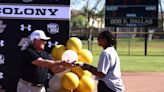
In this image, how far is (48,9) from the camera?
10625 millimetres

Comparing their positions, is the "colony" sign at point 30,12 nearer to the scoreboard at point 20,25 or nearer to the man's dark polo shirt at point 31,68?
the scoreboard at point 20,25

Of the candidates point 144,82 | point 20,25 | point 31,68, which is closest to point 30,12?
point 20,25

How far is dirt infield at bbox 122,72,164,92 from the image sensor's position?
52.3 feet

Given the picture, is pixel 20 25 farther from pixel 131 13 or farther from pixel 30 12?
pixel 131 13

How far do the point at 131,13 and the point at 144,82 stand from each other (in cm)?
1373

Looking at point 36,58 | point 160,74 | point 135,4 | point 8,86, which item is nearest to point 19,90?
point 36,58

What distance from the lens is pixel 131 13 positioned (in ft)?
103

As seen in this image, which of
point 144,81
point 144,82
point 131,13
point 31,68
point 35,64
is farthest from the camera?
point 131,13

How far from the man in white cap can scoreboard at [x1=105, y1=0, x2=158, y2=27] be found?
74.0 ft

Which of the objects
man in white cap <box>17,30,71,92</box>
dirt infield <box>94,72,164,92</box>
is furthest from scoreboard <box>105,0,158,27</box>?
man in white cap <box>17,30,71,92</box>

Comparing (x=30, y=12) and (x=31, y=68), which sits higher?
(x=30, y=12)

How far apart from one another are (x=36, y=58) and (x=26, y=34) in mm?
2789

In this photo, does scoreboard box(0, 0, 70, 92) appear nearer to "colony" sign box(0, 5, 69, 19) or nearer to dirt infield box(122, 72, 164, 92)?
"colony" sign box(0, 5, 69, 19)

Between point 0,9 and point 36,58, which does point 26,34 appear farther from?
point 36,58
